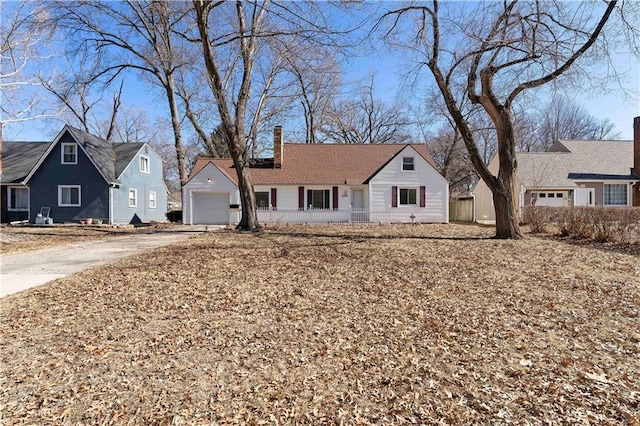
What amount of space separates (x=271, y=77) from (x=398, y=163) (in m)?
9.65

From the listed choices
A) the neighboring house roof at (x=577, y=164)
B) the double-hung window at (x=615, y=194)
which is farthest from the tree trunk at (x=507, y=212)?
the double-hung window at (x=615, y=194)

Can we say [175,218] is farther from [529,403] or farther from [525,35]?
[529,403]

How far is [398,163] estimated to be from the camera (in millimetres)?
21719

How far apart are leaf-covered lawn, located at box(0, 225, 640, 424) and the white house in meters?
14.8

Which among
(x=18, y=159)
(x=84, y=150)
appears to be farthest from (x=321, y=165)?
(x=18, y=159)

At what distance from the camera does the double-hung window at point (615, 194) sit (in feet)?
85.5

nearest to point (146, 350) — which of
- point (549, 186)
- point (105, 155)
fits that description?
point (105, 155)

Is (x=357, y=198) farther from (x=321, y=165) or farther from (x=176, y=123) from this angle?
(x=176, y=123)

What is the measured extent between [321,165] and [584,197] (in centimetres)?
1998

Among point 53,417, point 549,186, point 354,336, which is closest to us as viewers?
point 53,417

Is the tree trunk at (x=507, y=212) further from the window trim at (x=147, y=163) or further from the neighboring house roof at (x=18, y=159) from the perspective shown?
the neighboring house roof at (x=18, y=159)

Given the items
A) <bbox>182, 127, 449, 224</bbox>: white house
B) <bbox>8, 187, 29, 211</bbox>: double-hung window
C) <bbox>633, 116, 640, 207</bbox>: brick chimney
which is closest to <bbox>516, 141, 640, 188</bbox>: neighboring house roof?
<bbox>633, 116, 640, 207</bbox>: brick chimney

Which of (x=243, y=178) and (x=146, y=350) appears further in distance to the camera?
(x=243, y=178)

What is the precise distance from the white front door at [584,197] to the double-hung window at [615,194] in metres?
1.29
